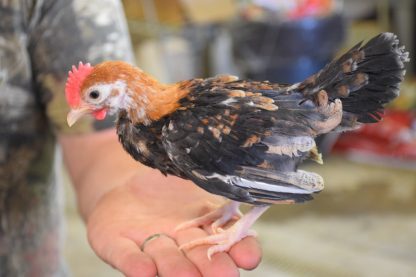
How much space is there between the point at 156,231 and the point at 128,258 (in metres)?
0.06

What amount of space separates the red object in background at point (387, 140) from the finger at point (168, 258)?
1485 millimetres

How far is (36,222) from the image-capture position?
797 millimetres

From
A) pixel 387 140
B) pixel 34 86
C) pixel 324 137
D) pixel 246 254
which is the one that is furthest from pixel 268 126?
pixel 387 140

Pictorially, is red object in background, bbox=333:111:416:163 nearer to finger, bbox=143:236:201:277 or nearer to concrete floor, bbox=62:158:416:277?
concrete floor, bbox=62:158:416:277

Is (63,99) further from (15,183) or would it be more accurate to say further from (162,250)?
(162,250)

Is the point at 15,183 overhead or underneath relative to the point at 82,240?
overhead

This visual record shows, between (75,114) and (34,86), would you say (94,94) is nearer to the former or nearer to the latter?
(75,114)

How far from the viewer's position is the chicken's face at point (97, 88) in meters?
0.44

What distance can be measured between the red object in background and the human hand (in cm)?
141

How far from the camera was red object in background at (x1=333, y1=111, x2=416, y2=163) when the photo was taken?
185 centimetres

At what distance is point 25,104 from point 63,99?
0.06 metres

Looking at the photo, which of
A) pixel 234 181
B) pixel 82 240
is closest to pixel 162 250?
pixel 234 181

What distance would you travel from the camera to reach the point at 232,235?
488mm

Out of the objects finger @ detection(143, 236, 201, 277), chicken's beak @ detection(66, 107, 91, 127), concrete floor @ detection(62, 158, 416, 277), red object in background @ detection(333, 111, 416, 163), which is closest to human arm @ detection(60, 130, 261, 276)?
finger @ detection(143, 236, 201, 277)
